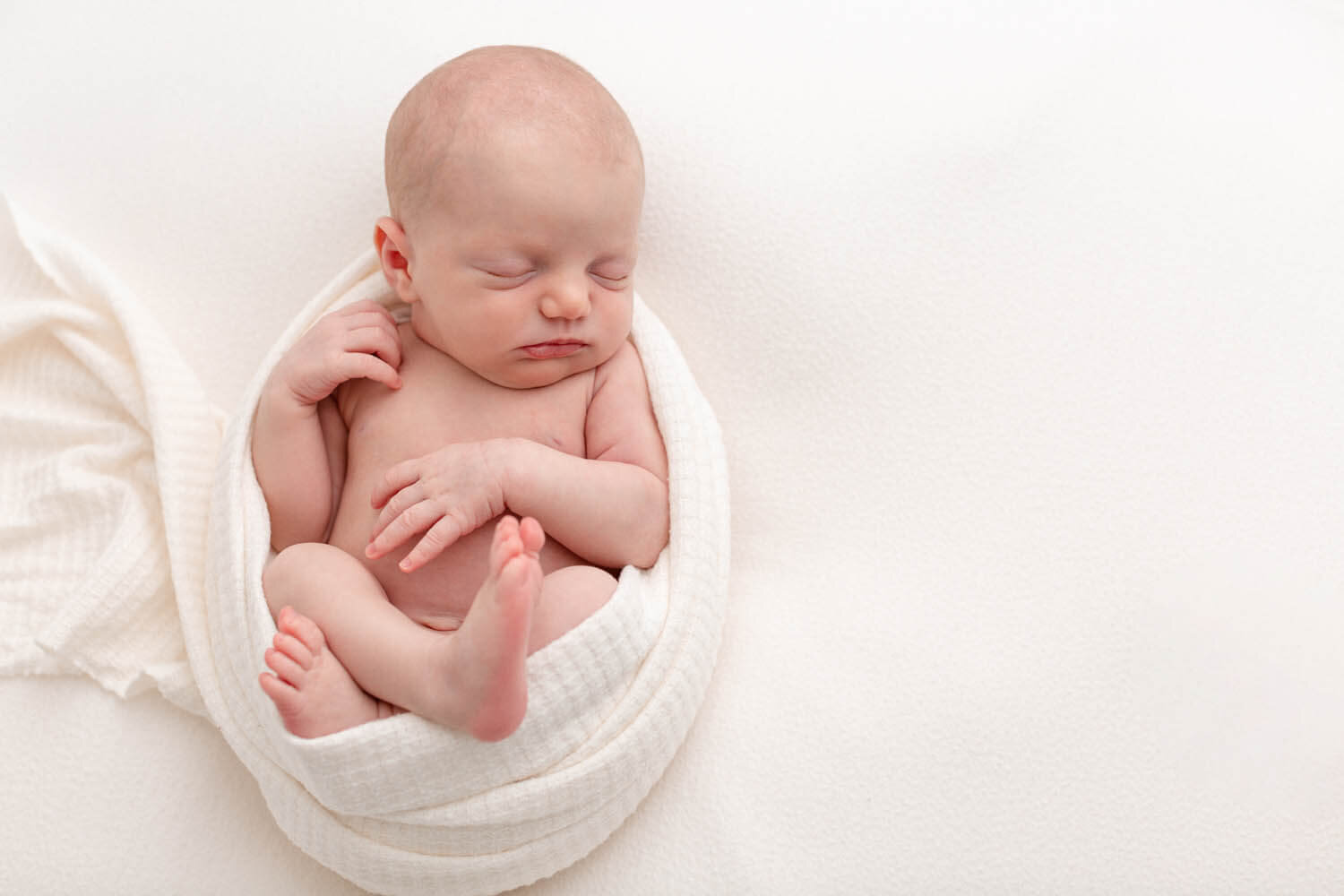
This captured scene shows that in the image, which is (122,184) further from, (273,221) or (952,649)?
(952,649)

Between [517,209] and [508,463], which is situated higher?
[517,209]

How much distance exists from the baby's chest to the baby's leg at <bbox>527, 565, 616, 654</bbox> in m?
0.19

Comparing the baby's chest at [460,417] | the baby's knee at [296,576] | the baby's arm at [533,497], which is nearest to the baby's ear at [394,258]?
the baby's chest at [460,417]

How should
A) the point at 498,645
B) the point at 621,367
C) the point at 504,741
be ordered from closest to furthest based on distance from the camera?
the point at 498,645 → the point at 504,741 → the point at 621,367

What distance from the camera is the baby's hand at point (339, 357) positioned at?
52.8 inches

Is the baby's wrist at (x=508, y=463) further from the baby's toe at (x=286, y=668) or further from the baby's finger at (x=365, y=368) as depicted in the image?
the baby's toe at (x=286, y=668)

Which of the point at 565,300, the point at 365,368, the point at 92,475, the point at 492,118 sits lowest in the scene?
the point at 92,475

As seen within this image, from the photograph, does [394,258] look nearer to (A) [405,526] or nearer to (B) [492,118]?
(B) [492,118]

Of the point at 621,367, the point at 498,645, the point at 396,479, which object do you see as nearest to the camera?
the point at 498,645

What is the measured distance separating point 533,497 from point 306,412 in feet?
1.02

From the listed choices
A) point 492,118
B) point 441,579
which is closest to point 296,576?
point 441,579

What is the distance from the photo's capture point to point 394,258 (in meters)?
1.39

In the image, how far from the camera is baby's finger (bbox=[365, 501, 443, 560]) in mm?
1252

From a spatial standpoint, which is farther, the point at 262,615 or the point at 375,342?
the point at 375,342
